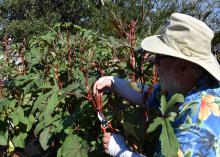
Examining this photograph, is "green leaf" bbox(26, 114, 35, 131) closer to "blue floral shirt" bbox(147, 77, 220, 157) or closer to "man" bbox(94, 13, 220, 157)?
"man" bbox(94, 13, 220, 157)

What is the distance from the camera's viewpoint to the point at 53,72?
9.89 feet

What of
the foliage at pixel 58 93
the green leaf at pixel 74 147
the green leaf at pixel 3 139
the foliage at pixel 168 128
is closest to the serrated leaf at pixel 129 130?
the foliage at pixel 168 128

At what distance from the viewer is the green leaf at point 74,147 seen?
104 inches

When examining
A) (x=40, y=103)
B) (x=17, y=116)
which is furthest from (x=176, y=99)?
(x=17, y=116)

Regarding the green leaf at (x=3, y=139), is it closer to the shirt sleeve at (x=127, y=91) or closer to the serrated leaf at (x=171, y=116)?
the shirt sleeve at (x=127, y=91)

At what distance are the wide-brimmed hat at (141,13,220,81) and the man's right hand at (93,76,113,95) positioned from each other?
1.50 feet

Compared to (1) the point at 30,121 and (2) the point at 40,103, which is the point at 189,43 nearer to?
(2) the point at 40,103

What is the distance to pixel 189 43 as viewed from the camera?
191 centimetres

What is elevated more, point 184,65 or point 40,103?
point 184,65

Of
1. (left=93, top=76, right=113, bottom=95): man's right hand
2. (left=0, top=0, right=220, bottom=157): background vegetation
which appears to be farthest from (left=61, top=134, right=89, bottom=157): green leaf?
(left=93, top=76, right=113, bottom=95): man's right hand

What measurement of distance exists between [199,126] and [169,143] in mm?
127

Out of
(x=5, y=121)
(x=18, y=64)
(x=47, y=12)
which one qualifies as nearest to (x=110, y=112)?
(x=5, y=121)

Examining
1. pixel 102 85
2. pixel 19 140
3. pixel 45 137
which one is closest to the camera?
pixel 102 85

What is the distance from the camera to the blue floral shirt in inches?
70.1
